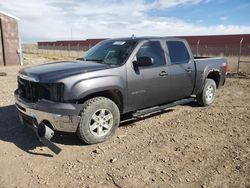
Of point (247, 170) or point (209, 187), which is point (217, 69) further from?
point (209, 187)

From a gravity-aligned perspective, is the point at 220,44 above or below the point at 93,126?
above

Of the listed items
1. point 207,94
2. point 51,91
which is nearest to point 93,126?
point 51,91

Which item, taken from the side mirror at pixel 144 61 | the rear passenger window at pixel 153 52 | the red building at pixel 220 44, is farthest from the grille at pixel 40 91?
the red building at pixel 220 44

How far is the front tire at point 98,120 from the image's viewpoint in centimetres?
466

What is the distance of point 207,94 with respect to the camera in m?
7.51

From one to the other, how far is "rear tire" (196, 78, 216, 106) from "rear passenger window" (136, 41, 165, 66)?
1.92 meters

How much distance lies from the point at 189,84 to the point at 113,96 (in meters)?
2.30

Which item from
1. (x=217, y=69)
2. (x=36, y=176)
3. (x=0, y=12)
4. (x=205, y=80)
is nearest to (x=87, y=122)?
(x=36, y=176)

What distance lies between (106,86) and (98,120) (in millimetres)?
597

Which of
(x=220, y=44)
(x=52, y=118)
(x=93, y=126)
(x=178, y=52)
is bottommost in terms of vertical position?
(x=93, y=126)

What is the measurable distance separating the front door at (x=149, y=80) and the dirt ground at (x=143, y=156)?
56cm

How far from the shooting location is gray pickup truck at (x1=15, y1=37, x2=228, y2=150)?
14.8ft

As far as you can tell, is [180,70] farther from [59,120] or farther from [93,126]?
[59,120]

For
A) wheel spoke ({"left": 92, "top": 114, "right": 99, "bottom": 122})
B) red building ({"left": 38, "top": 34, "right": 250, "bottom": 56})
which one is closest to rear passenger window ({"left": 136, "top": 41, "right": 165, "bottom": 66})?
wheel spoke ({"left": 92, "top": 114, "right": 99, "bottom": 122})
